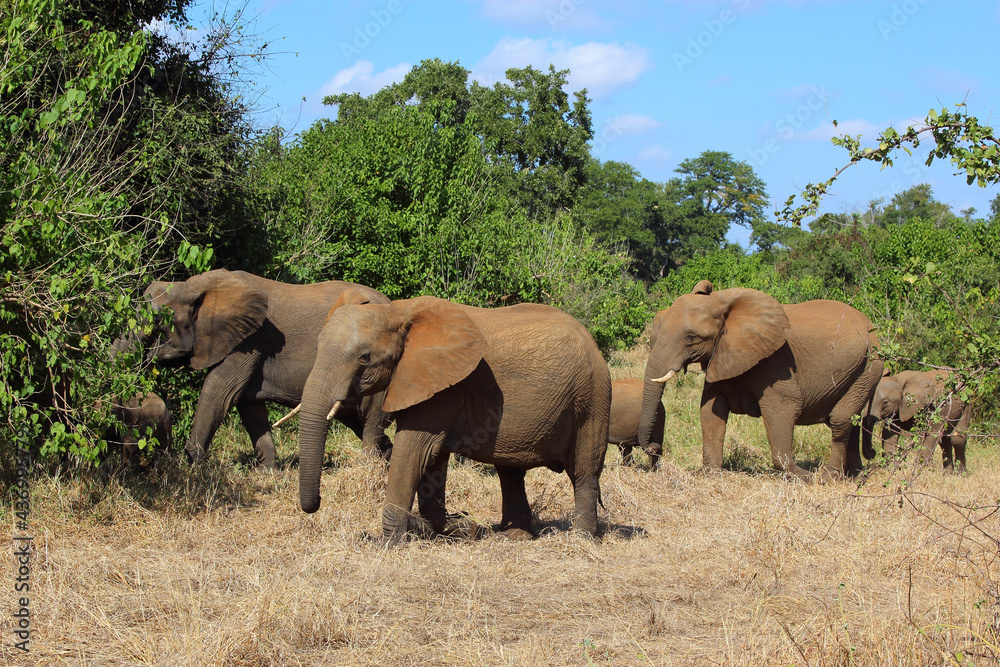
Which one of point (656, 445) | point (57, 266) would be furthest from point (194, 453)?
point (656, 445)

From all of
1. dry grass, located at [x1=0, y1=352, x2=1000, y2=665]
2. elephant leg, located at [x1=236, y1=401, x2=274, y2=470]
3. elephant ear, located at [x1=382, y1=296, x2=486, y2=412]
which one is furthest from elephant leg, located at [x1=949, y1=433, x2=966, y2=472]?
elephant leg, located at [x1=236, y1=401, x2=274, y2=470]

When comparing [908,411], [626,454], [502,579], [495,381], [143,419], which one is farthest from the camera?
[908,411]

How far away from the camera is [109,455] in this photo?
29.7 feet

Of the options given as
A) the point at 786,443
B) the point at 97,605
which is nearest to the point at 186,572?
the point at 97,605

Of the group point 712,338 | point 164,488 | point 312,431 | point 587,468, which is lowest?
point 164,488

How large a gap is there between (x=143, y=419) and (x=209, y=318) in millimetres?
1183

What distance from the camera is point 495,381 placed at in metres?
7.18

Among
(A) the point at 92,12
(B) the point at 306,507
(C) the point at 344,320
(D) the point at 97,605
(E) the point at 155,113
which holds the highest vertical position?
(A) the point at 92,12

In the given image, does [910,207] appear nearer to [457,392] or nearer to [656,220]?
[656,220]

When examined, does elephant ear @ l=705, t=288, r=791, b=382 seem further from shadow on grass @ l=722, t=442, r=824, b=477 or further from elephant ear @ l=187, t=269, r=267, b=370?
elephant ear @ l=187, t=269, r=267, b=370

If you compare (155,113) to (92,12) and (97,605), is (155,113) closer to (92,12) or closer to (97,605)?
(92,12)

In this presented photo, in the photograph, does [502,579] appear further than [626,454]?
No

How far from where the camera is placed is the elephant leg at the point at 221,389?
384 inches

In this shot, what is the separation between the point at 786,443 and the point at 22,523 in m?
7.52
